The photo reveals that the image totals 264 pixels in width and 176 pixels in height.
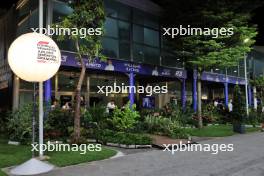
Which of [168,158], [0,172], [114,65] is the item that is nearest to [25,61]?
[0,172]

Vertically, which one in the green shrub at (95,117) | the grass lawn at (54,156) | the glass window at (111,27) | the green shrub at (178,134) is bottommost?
the grass lawn at (54,156)

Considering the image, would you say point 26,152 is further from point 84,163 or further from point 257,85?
point 257,85

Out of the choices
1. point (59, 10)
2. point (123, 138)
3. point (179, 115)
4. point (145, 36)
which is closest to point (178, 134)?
point (123, 138)

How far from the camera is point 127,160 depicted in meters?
10.7

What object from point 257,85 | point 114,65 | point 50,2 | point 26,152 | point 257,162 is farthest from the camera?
point 257,85

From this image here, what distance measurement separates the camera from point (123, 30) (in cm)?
2170

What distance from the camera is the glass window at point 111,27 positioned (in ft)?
67.4

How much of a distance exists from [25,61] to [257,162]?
694 cm

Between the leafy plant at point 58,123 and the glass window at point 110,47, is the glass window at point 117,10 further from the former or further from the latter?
the leafy plant at point 58,123

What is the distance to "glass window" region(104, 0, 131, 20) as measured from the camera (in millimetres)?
20953

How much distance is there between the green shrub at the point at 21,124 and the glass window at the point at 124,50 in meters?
8.32

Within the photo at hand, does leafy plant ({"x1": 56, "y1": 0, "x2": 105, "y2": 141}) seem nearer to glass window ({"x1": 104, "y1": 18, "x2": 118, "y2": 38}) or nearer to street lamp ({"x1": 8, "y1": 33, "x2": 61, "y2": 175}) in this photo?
street lamp ({"x1": 8, "y1": 33, "x2": 61, "y2": 175})

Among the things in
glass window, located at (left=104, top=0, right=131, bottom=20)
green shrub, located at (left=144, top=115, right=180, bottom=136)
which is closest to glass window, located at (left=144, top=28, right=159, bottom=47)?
glass window, located at (left=104, top=0, right=131, bottom=20)

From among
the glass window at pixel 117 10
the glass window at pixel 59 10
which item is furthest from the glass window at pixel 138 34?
the glass window at pixel 59 10
